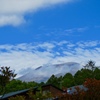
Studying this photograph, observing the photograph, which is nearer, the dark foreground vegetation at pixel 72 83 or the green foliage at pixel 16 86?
the dark foreground vegetation at pixel 72 83

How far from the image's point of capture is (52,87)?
57.7 meters

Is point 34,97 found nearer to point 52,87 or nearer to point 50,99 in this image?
point 50,99

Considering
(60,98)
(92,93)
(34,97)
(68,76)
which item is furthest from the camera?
(68,76)

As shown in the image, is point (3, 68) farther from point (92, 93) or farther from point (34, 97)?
point (92, 93)

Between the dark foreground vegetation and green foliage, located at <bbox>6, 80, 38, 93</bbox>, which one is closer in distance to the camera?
the dark foreground vegetation

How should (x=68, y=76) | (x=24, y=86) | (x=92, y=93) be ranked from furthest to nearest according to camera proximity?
1. (x=68, y=76)
2. (x=24, y=86)
3. (x=92, y=93)

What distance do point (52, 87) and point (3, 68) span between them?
17740mm

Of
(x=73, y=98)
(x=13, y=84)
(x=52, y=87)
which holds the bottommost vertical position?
(x=73, y=98)

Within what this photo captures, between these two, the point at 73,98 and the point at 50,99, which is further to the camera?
the point at 50,99

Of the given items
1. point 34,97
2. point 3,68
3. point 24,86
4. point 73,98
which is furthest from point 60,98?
point 24,86

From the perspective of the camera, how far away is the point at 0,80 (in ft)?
140

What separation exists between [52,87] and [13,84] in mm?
35749

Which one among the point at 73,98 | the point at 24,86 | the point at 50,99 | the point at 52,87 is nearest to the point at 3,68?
the point at 50,99

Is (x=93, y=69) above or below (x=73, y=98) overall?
above
